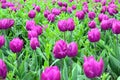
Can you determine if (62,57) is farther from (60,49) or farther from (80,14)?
(80,14)

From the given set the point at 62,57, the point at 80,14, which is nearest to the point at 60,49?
the point at 62,57

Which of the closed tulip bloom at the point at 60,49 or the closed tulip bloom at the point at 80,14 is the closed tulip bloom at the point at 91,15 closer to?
the closed tulip bloom at the point at 80,14

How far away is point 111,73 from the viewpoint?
7.91 feet

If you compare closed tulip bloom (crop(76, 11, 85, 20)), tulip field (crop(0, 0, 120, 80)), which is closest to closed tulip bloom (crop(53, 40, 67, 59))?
tulip field (crop(0, 0, 120, 80))

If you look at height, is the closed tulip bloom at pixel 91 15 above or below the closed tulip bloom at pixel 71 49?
below

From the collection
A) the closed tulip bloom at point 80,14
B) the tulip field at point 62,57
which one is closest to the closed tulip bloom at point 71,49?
the tulip field at point 62,57

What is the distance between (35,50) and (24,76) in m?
0.57

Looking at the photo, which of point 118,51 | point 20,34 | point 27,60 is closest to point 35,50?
point 27,60

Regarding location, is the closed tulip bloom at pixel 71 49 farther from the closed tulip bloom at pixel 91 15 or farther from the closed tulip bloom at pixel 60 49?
the closed tulip bloom at pixel 91 15

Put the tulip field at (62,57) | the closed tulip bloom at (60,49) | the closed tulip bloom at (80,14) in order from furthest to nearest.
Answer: the closed tulip bloom at (80,14)
the closed tulip bloom at (60,49)
the tulip field at (62,57)

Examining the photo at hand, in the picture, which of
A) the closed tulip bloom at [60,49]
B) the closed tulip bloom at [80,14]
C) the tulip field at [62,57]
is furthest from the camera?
the closed tulip bloom at [80,14]

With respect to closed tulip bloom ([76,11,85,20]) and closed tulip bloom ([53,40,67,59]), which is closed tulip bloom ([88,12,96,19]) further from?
closed tulip bloom ([53,40,67,59])

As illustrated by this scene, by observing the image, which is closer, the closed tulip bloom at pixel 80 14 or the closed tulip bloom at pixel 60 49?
the closed tulip bloom at pixel 60 49

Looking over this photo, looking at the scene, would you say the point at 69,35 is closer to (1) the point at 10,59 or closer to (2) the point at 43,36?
(2) the point at 43,36
